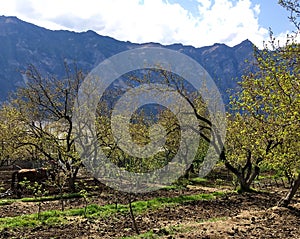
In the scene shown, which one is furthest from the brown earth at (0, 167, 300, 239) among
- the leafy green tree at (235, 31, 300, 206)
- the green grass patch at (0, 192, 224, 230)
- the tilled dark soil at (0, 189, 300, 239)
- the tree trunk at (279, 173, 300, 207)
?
the leafy green tree at (235, 31, 300, 206)

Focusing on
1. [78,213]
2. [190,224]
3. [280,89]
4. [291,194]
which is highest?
[280,89]

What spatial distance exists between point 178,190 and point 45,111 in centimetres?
1253

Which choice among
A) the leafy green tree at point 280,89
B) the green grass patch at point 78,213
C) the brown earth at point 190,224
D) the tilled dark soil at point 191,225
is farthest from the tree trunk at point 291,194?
the green grass patch at point 78,213

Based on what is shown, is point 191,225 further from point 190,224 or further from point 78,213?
point 78,213

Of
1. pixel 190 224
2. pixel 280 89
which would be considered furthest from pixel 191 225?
pixel 280 89

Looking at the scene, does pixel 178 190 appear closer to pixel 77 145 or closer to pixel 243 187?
pixel 243 187

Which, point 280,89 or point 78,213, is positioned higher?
point 280,89

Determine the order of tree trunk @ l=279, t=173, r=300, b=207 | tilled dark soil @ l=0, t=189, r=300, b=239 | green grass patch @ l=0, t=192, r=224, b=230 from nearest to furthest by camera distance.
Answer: tilled dark soil @ l=0, t=189, r=300, b=239 → green grass patch @ l=0, t=192, r=224, b=230 → tree trunk @ l=279, t=173, r=300, b=207

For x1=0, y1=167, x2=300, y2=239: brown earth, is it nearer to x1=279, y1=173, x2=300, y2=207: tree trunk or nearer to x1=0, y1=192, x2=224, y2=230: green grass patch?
x1=279, y1=173, x2=300, y2=207: tree trunk

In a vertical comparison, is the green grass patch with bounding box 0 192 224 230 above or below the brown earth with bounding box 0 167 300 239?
below

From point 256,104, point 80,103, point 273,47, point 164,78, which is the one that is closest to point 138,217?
point 256,104

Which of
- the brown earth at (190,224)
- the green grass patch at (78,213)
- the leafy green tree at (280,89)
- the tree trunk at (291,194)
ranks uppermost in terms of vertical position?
the leafy green tree at (280,89)

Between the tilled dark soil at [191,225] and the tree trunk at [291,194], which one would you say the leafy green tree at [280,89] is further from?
the tree trunk at [291,194]

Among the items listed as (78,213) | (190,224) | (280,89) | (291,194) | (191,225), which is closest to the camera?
(280,89)
